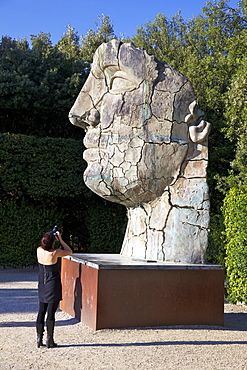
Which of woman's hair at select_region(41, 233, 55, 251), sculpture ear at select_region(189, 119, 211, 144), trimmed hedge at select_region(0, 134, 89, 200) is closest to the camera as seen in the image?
woman's hair at select_region(41, 233, 55, 251)

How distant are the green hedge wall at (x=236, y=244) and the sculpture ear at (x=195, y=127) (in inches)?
86.1

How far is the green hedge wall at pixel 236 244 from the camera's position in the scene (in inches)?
298

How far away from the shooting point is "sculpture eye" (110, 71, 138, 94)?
19.7ft

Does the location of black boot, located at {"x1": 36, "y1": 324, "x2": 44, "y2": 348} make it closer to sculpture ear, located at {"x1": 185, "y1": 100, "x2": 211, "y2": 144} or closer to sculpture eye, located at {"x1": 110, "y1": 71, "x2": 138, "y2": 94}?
sculpture ear, located at {"x1": 185, "y1": 100, "x2": 211, "y2": 144}

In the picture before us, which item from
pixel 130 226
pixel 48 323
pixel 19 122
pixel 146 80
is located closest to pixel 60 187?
pixel 19 122

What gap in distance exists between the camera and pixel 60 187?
11.9m

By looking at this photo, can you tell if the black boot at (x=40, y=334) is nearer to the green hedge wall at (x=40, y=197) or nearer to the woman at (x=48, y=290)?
the woman at (x=48, y=290)

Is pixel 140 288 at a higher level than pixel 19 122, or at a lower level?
lower

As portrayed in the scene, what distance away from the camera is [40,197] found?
477 inches

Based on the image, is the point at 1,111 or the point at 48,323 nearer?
the point at 48,323

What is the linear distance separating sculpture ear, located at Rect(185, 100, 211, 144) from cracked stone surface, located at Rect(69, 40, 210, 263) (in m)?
0.01

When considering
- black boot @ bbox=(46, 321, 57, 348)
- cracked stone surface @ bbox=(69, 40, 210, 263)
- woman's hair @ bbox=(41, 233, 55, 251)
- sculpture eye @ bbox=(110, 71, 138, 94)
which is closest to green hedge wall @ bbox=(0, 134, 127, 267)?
cracked stone surface @ bbox=(69, 40, 210, 263)

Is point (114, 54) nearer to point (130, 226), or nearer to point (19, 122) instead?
point (130, 226)

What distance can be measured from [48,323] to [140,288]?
1220 mm
